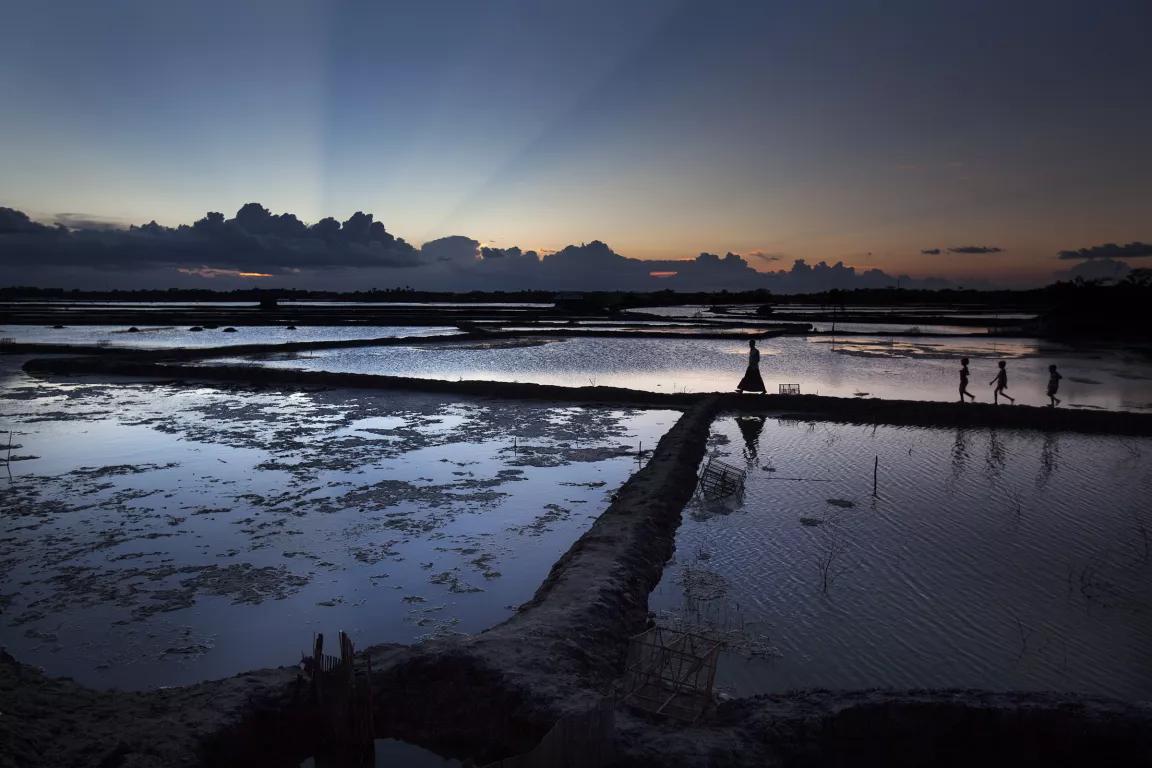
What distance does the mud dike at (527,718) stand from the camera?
2.77 m

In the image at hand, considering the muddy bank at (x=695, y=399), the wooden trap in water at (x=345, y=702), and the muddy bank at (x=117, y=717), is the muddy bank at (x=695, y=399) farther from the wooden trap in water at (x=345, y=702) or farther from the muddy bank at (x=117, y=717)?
the muddy bank at (x=117, y=717)

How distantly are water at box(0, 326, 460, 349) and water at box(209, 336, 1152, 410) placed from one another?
5.91 m

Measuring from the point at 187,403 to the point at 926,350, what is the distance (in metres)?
21.5

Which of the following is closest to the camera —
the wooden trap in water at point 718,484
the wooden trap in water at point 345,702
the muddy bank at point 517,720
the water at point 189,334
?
the muddy bank at point 517,720

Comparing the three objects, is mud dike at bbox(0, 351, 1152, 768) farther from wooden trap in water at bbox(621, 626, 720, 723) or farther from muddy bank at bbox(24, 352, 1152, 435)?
muddy bank at bbox(24, 352, 1152, 435)

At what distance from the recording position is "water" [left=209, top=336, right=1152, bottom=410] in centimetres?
1421

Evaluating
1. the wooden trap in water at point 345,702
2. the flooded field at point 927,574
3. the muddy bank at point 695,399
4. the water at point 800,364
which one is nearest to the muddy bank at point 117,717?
the wooden trap in water at point 345,702

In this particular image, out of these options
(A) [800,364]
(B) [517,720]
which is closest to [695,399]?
(A) [800,364]

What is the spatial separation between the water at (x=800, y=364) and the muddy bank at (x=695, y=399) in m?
1.68

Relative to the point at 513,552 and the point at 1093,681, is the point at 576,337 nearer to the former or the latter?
the point at 513,552

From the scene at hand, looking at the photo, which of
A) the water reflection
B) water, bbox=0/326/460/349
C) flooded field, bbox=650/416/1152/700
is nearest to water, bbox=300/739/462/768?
flooded field, bbox=650/416/1152/700

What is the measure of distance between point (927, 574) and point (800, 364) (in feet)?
47.6

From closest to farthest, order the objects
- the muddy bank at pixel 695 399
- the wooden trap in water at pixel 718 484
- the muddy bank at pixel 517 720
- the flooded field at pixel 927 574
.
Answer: the muddy bank at pixel 517 720 → the flooded field at pixel 927 574 → the wooden trap in water at pixel 718 484 → the muddy bank at pixel 695 399

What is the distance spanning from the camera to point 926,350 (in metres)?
21.9
